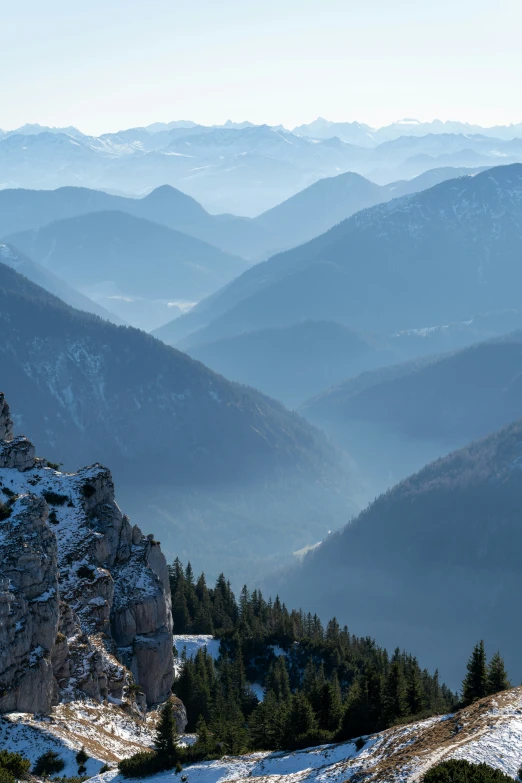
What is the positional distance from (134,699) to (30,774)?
29.9m

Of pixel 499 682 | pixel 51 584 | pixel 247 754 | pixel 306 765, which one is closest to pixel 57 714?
pixel 51 584

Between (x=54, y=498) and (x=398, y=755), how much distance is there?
65696 mm

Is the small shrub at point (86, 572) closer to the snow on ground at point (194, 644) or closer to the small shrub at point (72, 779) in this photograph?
the small shrub at point (72, 779)

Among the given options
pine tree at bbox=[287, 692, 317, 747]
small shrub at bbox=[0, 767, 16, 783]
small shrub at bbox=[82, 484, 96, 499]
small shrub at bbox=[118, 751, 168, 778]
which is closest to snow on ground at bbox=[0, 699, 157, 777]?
small shrub at bbox=[118, 751, 168, 778]

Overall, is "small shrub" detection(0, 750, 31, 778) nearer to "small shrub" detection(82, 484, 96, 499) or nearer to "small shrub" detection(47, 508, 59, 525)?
"small shrub" detection(47, 508, 59, 525)

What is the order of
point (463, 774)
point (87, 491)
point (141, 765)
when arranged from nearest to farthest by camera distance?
1. point (463, 774)
2. point (141, 765)
3. point (87, 491)

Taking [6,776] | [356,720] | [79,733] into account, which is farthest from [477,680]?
[6,776]

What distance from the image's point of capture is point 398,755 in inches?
3499

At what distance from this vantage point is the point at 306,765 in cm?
10006

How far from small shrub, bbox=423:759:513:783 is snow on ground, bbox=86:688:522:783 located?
1.81 meters

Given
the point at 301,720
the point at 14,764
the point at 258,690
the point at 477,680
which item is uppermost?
the point at 258,690

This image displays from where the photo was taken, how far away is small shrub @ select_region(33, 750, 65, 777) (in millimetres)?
101250

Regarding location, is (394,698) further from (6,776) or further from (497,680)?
(6,776)

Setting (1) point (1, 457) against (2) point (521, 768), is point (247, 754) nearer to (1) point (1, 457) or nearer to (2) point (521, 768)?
(2) point (521, 768)
